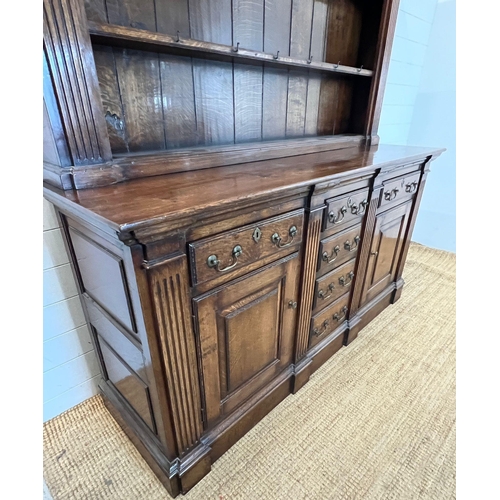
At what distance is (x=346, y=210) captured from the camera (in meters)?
1.25

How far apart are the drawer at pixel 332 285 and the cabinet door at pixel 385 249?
0.61 feet

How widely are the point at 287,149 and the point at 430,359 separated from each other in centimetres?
129

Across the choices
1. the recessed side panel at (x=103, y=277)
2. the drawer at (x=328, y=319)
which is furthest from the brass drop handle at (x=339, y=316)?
the recessed side panel at (x=103, y=277)

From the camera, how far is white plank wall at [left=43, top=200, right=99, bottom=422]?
3.51 feet

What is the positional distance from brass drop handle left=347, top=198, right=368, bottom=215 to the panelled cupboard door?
0.35 meters

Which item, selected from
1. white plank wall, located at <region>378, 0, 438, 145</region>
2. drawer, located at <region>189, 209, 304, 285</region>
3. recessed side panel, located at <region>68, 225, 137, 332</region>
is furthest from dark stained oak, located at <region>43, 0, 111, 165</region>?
white plank wall, located at <region>378, 0, 438, 145</region>

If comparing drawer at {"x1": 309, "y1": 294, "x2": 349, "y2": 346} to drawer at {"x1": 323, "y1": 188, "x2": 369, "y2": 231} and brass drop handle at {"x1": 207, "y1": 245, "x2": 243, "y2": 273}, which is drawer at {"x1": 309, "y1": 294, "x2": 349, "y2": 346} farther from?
brass drop handle at {"x1": 207, "y1": 245, "x2": 243, "y2": 273}

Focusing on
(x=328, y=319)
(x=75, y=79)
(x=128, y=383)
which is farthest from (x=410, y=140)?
(x=128, y=383)

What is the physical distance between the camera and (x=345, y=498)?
1.02m

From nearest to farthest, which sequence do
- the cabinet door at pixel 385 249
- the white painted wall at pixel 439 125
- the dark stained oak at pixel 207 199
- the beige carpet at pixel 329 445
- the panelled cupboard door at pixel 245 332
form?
the dark stained oak at pixel 207 199 < the panelled cupboard door at pixel 245 332 < the beige carpet at pixel 329 445 < the cabinet door at pixel 385 249 < the white painted wall at pixel 439 125

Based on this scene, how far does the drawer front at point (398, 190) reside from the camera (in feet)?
4.80

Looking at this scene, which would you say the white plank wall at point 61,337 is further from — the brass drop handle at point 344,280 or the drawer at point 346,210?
the brass drop handle at point 344,280
